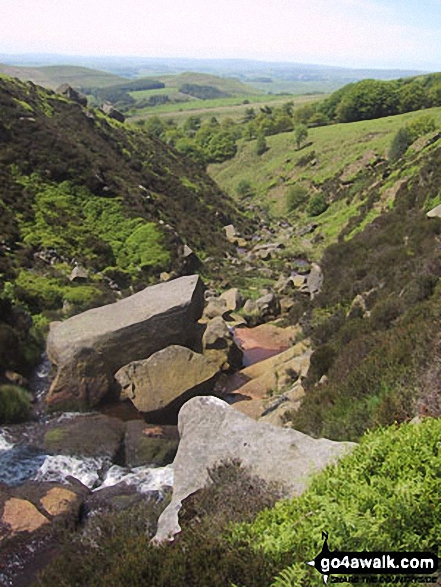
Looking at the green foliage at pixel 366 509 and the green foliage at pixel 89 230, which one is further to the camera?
the green foliage at pixel 89 230

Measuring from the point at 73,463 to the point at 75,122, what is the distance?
54389 millimetres

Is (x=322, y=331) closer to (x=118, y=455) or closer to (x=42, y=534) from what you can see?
(x=118, y=455)

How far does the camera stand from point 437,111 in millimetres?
79375

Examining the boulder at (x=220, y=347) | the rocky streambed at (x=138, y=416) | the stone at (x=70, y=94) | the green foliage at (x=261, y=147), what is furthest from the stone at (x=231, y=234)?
the green foliage at (x=261, y=147)

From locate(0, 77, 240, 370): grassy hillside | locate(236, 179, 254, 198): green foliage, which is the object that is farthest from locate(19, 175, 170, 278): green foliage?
locate(236, 179, 254, 198): green foliage

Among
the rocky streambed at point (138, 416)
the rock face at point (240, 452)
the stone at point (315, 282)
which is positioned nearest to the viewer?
the rock face at point (240, 452)

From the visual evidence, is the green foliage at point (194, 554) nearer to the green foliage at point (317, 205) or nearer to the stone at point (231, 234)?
the stone at point (231, 234)

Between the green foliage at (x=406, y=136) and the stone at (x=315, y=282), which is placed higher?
the green foliage at (x=406, y=136)

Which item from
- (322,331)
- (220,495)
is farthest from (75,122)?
(220,495)

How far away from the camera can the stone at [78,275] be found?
29375mm

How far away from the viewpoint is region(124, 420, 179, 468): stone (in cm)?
1409

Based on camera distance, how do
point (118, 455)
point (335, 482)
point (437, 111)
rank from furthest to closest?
1. point (437, 111)
2. point (118, 455)
3. point (335, 482)

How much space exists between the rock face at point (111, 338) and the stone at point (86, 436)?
1301mm

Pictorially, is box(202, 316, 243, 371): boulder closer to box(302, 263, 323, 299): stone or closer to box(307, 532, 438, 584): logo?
Result: box(302, 263, 323, 299): stone
